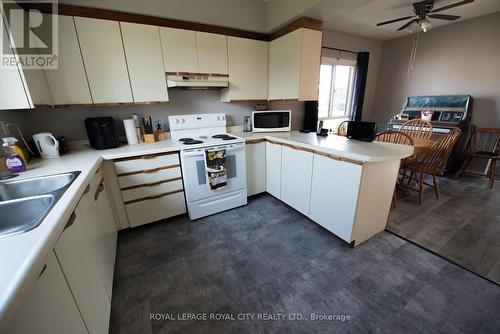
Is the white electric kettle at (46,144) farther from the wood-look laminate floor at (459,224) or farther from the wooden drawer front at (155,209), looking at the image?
the wood-look laminate floor at (459,224)

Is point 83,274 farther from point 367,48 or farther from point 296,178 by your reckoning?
point 367,48

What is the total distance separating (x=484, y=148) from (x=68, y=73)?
5730 millimetres

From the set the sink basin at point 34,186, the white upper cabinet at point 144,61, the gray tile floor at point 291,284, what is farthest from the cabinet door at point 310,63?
the sink basin at point 34,186

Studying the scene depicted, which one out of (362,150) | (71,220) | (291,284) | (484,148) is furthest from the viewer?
(484,148)

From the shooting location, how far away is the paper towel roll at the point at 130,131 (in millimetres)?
2164

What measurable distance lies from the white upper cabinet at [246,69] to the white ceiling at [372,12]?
733 mm

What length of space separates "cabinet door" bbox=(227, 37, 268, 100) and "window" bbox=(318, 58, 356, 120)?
161cm

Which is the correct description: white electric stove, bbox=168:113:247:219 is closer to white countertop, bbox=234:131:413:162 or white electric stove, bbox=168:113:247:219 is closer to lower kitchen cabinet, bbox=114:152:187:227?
lower kitchen cabinet, bbox=114:152:187:227

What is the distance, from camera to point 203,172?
2201mm

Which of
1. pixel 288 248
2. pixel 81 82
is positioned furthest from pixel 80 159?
pixel 288 248

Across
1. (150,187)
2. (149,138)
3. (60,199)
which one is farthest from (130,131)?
(60,199)

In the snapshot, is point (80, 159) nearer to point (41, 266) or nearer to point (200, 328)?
point (41, 266)

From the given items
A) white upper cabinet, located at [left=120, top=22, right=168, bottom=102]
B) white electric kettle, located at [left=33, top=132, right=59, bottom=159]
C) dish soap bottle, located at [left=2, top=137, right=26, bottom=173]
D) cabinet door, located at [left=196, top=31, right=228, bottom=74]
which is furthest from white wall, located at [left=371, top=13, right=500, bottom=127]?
dish soap bottle, located at [left=2, top=137, right=26, bottom=173]

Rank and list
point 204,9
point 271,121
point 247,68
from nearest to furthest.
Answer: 1. point 204,9
2. point 247,68
3. point 271,121
